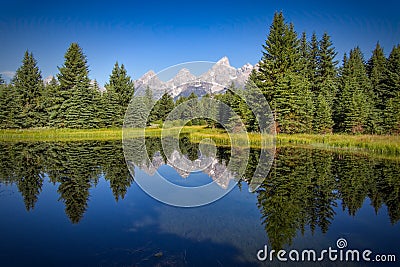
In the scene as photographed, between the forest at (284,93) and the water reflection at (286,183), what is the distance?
10.8 metres

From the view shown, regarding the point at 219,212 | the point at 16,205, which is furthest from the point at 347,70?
the point at 16,205

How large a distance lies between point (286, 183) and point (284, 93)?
1668 centimetres

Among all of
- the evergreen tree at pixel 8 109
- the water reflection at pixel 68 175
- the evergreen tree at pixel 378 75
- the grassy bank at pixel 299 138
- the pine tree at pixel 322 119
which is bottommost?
the water reflection at pixel 68 175

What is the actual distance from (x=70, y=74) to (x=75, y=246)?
127 ft

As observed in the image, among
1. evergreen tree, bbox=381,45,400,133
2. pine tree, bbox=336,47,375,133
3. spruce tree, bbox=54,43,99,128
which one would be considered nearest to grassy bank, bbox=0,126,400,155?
spruce tree, bbox=54,43,99,128

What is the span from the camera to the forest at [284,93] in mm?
26969

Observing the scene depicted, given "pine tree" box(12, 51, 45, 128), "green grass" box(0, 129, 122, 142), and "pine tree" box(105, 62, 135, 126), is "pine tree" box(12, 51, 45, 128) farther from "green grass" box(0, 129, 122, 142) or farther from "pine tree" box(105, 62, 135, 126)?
"pine tree" box(105, 62, 135, 126)

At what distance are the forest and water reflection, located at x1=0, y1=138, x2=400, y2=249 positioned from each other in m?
10.8

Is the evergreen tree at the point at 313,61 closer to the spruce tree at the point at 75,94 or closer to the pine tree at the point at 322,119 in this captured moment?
the pine tree at the point at 322,119

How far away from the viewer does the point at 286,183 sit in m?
10.6

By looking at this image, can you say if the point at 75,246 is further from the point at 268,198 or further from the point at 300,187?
the point at 300,187

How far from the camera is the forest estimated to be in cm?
2697

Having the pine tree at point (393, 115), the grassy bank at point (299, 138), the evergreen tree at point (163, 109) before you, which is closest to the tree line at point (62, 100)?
the grassy bank at point (299, 138)

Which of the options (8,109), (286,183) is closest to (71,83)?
(8,109)
